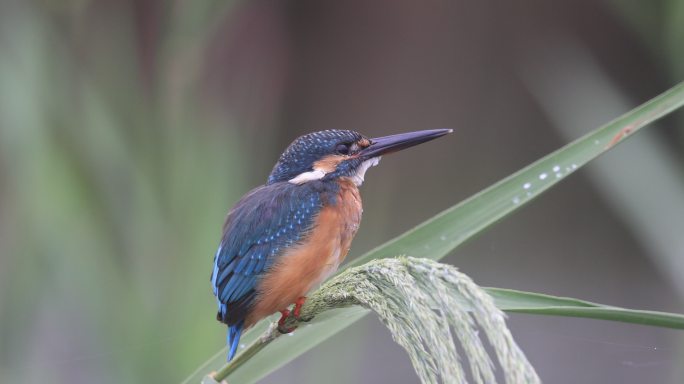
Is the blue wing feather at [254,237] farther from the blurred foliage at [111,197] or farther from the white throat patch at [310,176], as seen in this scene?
the blurred foliage at [111,197]

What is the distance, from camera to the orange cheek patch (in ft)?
5.32

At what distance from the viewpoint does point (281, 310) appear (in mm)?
1361

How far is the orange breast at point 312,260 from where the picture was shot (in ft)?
4.47

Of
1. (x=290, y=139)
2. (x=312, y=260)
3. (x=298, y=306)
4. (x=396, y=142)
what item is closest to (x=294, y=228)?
(x=312, y=260)

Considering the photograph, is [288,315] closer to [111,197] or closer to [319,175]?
[319,175]

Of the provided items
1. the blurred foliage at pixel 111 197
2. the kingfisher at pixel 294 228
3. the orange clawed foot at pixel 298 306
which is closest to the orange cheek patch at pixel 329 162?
the kingfisher at pixel 294 228

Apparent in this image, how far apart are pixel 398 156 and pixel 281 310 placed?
1454 millimetres

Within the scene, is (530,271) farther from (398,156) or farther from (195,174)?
(195,174)

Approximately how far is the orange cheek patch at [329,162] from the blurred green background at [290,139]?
0.21 meters

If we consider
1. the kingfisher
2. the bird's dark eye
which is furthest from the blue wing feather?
the bird's dark eye

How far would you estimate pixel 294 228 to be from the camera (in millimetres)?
1453

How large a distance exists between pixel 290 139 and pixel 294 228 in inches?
53.0

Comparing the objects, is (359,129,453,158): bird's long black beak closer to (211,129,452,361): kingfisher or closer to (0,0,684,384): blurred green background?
(211,129,452,361): kingfisher

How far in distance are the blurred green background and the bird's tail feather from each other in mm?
212
